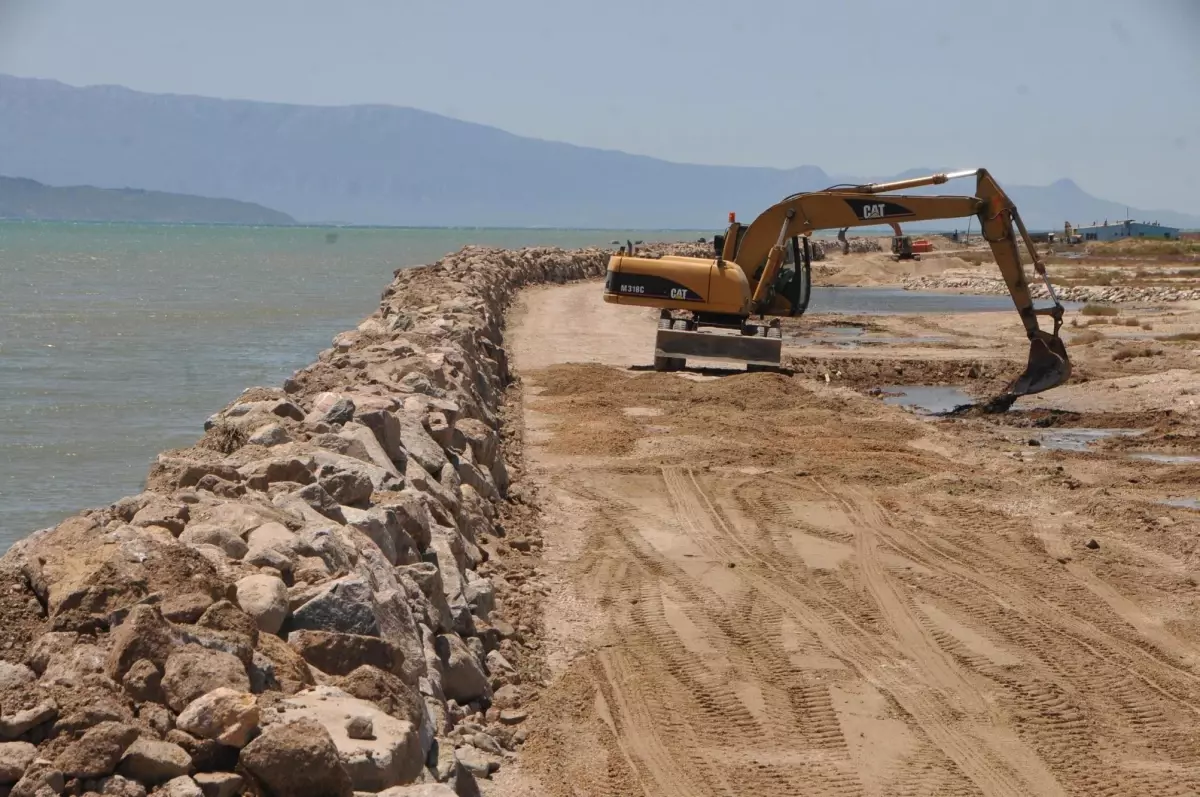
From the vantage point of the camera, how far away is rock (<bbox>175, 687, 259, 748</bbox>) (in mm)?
4363

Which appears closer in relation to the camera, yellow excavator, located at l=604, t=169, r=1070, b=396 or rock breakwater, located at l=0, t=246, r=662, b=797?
rock breakwater, located at l=0, t=246, r=662, b=797

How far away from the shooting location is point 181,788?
4109mm

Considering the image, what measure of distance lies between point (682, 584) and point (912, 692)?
7.26 ft

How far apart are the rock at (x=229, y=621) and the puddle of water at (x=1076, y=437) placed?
38.7ft

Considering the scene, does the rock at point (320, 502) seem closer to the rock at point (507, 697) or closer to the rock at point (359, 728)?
the rock at point (507, 697)

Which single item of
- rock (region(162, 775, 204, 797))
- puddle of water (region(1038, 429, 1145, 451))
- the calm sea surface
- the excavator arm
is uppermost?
the excavator arm

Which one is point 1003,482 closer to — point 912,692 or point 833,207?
point 912,692

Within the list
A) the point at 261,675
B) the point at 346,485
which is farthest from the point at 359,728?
the point at 346,485

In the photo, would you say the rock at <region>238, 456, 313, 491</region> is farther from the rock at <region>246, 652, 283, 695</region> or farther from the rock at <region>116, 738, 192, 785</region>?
the rock at <region>116, 738, 192, 785</region>

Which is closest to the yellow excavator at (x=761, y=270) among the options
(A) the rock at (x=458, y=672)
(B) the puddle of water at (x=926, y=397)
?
(B) the puddle of water at (x=926, y=397)

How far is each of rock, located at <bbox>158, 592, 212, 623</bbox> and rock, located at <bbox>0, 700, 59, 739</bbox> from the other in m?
0.76

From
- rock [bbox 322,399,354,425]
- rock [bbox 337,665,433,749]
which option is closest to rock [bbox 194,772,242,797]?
rock [bbox 337,665,433,749]

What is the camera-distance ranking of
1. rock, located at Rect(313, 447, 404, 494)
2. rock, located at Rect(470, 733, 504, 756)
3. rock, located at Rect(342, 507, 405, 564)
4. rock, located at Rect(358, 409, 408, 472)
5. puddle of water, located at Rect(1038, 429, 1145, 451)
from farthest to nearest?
puddle of water, located at Rect(1038, 429, 1145, 451) → rock, located at Rect(358, 409, 408, 472) → rock, located at Rect(313, 447, 404, 494) → rock, located at Rect(342, 507, 405, 564) → rock, located at Rect(470, 733, 504, 756)

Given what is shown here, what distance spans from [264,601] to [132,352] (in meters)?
21.4
